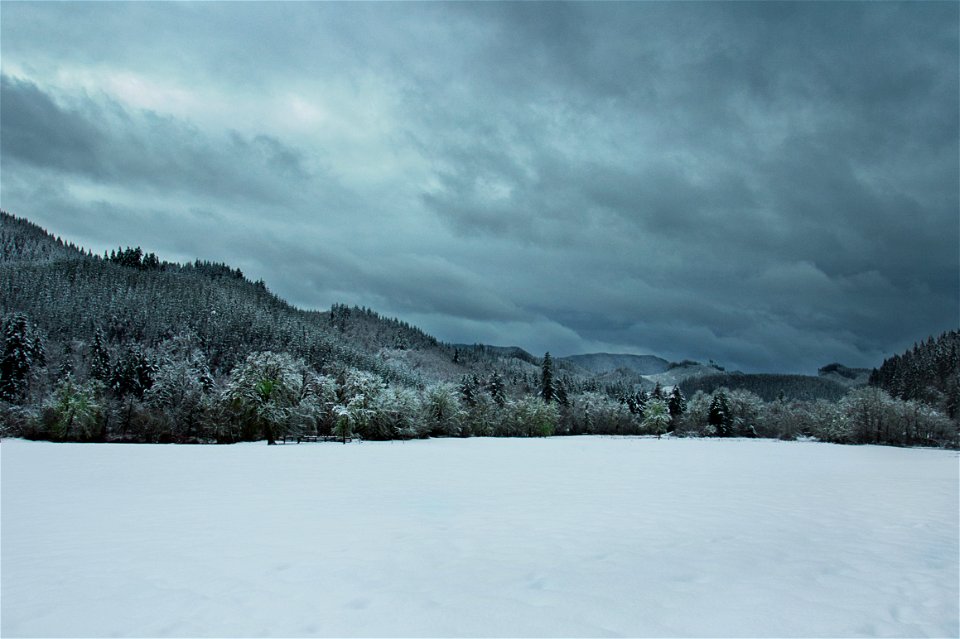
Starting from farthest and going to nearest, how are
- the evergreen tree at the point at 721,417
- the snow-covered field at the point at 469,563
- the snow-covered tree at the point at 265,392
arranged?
1. the evergreen tree at the point at 721,417
2. the snow-covered tree at the point at 265,392
3. the snow-covered field at the point at 469,563

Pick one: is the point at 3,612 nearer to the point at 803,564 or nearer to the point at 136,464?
the point at 803,564

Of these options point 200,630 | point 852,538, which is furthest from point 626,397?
point 200,630

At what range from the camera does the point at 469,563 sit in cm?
935

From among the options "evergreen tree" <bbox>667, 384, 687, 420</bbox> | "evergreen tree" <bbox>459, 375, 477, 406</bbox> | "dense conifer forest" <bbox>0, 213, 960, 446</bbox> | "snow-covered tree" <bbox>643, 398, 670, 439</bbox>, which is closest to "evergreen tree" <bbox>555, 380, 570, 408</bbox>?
"dense conifer forest" <bbox>0, 213, 960, 446</bbox>

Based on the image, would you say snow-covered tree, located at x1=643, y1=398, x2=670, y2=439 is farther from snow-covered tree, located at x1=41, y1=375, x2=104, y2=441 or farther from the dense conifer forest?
snow-covered tree, located at x1=41, y1=375, x2=104, y2=441

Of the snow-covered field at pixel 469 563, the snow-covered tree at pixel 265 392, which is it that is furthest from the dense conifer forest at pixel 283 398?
the snow-covered field at pixel 469 563

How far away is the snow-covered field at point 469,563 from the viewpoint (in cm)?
666

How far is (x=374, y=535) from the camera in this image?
455 inches

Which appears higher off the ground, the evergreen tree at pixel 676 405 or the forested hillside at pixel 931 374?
the forested hillside at pixel 931 374

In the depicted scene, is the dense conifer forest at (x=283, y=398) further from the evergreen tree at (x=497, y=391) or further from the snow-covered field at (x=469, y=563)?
the snow-covered field at (x=469, y=563)

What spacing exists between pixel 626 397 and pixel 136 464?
131 metres

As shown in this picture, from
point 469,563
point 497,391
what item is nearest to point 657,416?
point 497,391

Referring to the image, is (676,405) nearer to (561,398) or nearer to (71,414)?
(561,398)

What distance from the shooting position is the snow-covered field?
666 cm
